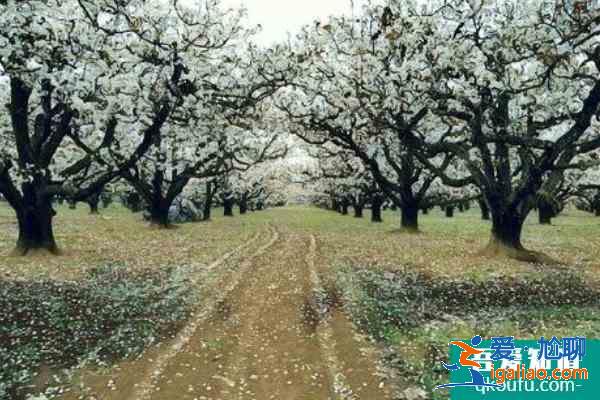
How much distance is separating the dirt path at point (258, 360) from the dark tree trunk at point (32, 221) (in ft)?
40.6

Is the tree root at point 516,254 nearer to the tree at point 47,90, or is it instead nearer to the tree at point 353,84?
the tree at point 353,84

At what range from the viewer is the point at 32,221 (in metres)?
23.6

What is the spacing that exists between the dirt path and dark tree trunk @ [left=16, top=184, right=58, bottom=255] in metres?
12.4

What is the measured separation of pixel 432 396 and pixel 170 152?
3747 cm

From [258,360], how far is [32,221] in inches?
699

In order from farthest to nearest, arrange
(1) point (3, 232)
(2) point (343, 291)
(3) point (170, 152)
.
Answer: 1. (3) point (170, 152)
2. (1) point (3, 232)
3. (2) point (343, 291)

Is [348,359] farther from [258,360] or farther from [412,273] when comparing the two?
[412,273]

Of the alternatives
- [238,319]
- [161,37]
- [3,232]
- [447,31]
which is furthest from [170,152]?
[238,319]

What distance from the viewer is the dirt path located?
897 centimetres

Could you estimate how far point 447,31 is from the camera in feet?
70.8

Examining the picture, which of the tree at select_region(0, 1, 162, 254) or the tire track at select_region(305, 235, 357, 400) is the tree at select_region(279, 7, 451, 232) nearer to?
the tree at select_region(0, 1, 162, 254)

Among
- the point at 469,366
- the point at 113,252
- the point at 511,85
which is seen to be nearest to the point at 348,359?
the point at 469,366

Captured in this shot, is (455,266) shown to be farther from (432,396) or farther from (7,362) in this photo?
(7,362)

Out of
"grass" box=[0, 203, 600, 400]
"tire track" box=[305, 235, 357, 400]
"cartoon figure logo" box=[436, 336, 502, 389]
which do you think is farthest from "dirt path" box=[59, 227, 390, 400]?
"cartoon figure logo" box=[436, 336, 502, 389]
